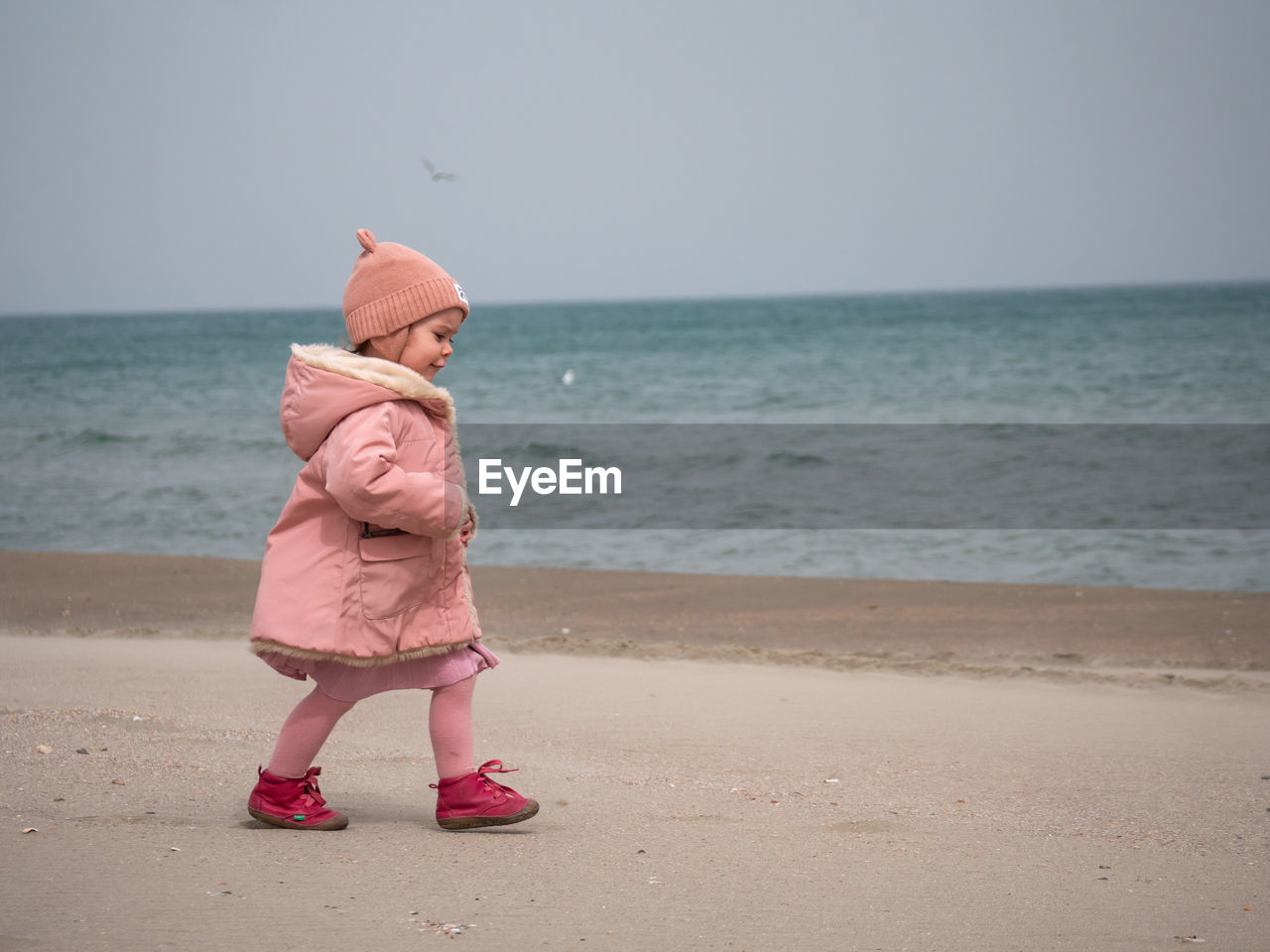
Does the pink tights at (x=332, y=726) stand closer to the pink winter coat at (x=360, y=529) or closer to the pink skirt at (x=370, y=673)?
the pink skirt at (x=370, y=673)

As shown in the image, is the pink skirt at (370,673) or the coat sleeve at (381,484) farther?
the pink skirt at (370,673)

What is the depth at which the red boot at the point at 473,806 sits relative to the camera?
267 centimetres

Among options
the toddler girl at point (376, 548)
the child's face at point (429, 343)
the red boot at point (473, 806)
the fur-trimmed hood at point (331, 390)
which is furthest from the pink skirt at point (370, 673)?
the child's face at point (429, 343)

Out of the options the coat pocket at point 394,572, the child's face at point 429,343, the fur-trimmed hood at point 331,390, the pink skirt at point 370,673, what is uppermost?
the child's face at point 429,343

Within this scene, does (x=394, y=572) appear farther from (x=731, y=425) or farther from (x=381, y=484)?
(x=731, y=425)

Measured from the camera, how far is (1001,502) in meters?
10.1

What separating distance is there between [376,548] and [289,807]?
64 cm

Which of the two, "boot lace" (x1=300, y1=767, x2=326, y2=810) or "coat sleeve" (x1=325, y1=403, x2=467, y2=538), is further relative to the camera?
"boot lace" (x1=300, y1=767, x2=326, y2=810)

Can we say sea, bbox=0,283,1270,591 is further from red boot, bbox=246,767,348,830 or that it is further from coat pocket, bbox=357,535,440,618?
red boot, bbox=246,767,348,830

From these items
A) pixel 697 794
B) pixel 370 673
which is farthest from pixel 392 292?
pixel 697 794

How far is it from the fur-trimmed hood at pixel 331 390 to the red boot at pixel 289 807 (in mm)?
743

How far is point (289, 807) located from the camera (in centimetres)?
264

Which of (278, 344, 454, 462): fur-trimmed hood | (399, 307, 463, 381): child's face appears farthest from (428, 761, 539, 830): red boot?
(399, 307, 463, 381): child's face

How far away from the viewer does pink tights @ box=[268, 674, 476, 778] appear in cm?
264
